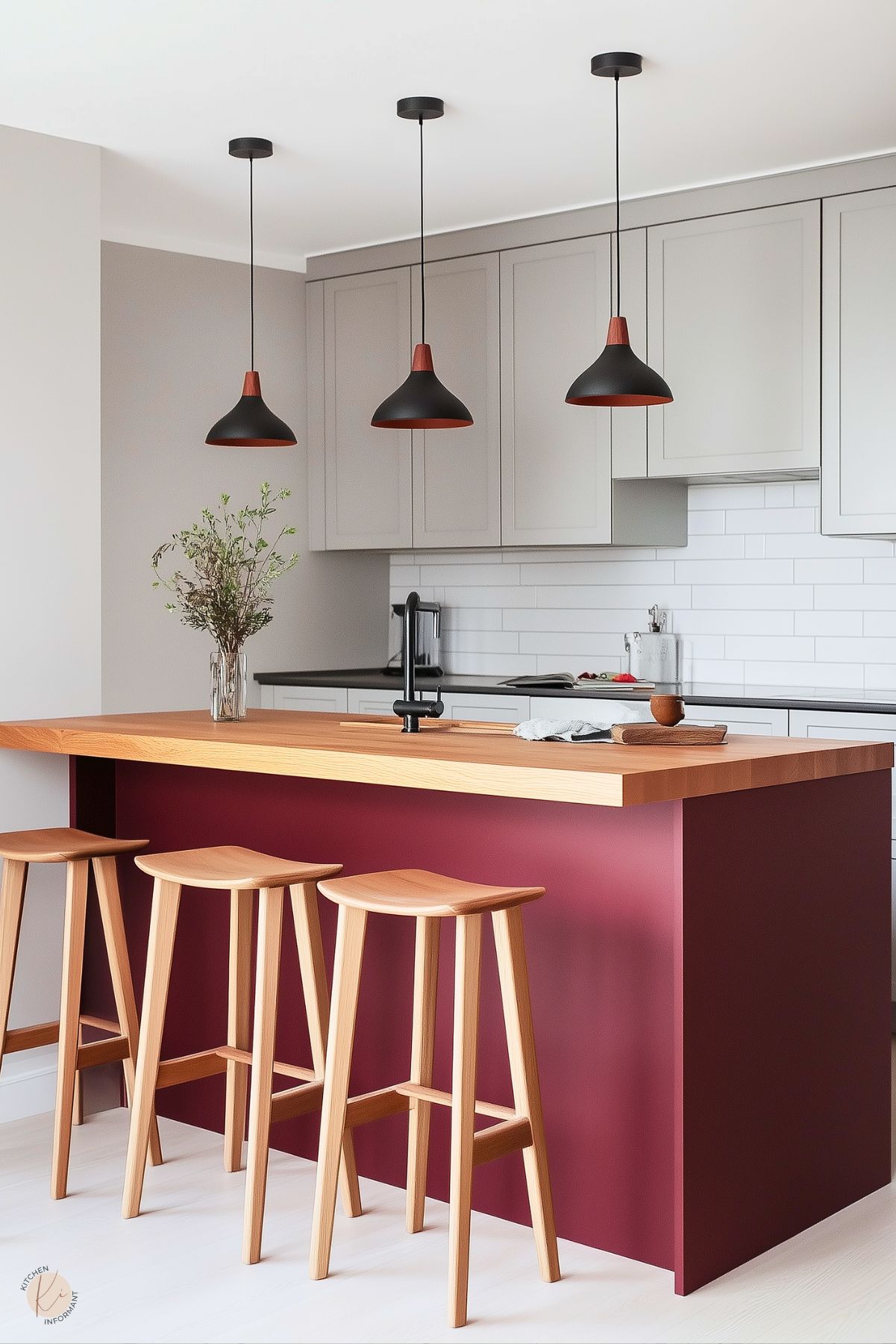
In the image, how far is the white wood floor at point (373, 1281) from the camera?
2.62m

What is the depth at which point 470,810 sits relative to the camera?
3.19 metres

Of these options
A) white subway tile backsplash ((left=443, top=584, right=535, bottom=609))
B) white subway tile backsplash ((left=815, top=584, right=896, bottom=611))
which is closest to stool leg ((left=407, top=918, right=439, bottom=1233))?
white subway tile backsplash ((left=815, top=584, right=896, bottom=611))

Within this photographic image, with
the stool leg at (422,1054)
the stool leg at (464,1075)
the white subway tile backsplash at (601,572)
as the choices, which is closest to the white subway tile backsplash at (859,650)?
the white subway tile backsplash at (601,572)

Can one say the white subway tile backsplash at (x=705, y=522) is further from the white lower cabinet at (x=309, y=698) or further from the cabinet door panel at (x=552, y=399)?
the white lower cabinet at (x=309, y=698)

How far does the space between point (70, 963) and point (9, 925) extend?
221 millimetres

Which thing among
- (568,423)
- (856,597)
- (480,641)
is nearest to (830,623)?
(856,597)

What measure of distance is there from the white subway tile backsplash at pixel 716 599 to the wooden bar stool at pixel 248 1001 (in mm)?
2457

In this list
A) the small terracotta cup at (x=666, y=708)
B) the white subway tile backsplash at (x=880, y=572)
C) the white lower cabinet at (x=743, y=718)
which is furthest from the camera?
the white subway tile backsplash at (x=880, y=572)

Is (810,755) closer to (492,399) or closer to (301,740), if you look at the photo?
(301,740)

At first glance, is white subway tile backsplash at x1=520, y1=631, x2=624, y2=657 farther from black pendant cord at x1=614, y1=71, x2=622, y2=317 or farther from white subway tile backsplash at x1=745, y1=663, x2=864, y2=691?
black pendant cord at x1=614, y1=71, x2=622, y2=317

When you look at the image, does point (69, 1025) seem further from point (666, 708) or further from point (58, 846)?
point (666, 708)

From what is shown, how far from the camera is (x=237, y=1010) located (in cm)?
338

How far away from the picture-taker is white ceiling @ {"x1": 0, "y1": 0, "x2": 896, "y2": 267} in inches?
134

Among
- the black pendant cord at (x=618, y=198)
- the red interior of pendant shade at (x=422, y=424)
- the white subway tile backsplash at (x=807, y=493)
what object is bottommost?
the white subway tile backsplash at (x=807, y=493)
